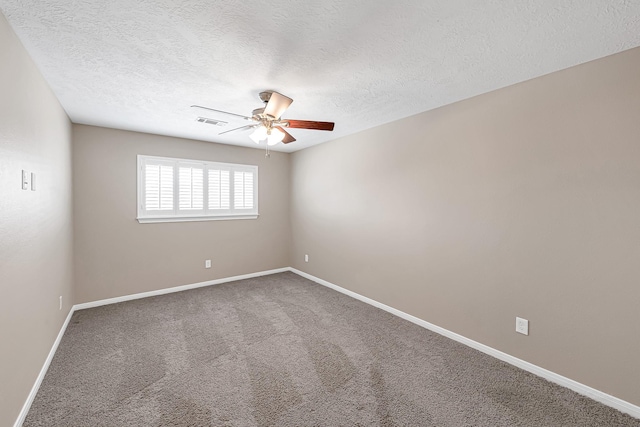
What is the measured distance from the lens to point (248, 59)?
1961 millimetres

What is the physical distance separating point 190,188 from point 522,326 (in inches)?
176

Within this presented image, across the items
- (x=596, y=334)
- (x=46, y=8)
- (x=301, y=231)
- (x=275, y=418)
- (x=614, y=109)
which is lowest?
(x=275, y=418)

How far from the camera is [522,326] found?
7.65 ft

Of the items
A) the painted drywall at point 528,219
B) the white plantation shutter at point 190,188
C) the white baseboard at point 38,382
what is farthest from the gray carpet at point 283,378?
the white plantation shutter at point 190,188

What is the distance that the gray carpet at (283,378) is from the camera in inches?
70.9

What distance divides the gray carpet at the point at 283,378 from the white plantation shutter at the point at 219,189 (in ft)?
6.18

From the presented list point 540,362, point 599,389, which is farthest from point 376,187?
point 599,389

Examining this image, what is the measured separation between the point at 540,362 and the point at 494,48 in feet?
7.91

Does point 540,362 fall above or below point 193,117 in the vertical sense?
below

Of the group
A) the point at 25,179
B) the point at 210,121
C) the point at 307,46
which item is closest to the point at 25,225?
the point at 25,179

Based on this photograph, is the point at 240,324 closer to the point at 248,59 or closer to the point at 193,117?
the point at 193,117

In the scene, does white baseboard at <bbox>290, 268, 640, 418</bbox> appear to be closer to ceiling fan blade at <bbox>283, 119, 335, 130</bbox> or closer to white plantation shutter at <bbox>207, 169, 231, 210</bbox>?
ceiling fan blade at <bbox>283, 119, 335, 130</bbox>

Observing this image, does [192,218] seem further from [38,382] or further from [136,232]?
[38,382]

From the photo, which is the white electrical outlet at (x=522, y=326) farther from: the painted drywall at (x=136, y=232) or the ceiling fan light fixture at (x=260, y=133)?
the painted drywall at (x=136, y=232)
